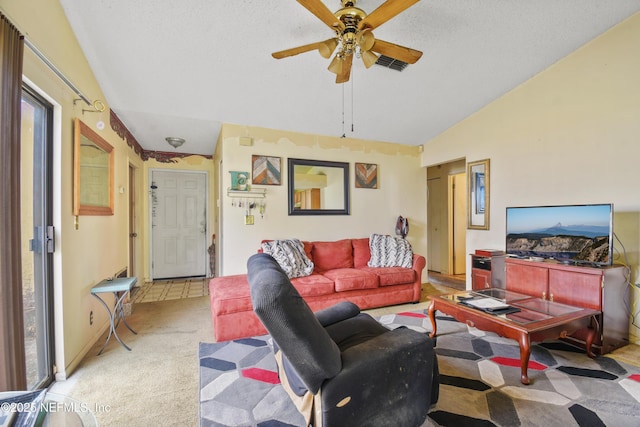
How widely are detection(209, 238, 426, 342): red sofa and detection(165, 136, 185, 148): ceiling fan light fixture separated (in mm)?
2247

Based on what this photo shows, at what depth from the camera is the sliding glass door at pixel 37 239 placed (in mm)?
1823

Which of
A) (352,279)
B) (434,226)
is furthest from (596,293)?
(434,226)

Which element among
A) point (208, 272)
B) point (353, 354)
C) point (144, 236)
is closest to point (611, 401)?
point (353, 354)

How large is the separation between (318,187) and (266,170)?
82cm

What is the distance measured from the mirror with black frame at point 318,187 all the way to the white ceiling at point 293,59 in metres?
0.56

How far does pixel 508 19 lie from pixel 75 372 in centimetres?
456

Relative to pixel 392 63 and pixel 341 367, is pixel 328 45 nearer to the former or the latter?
pixel 392 63

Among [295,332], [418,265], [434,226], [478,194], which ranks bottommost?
[418,265]

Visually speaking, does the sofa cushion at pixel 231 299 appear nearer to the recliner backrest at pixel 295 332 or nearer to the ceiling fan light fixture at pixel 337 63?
the recliner backrest at pixel 295 332

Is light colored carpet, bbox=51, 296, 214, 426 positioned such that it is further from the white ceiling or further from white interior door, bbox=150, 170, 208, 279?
the white ceiling

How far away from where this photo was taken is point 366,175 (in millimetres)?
4469

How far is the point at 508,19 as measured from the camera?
240 centimetres

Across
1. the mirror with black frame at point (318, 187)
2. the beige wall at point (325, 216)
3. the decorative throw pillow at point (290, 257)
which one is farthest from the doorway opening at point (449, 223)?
the decorative throw pillow at point (290, 257)

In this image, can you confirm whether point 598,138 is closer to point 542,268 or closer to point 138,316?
point 542,268
